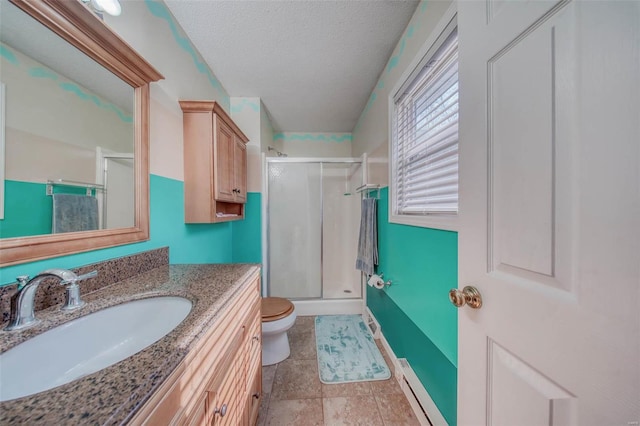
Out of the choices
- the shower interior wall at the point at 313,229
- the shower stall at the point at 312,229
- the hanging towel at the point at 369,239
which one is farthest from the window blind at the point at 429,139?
the shower interior wall at the point at 313,229

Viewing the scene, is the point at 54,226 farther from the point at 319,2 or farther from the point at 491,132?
the point at 319,2

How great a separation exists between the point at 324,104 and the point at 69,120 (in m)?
2.01

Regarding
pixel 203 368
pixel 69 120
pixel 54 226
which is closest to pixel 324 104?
pixel 69 120

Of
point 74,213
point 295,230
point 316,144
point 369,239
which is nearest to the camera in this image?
point 74,213

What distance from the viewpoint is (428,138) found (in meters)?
1.16

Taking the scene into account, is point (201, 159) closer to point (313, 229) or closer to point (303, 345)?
point (313, 229)

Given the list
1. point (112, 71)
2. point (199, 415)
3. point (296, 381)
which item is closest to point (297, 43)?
point (112, 71)

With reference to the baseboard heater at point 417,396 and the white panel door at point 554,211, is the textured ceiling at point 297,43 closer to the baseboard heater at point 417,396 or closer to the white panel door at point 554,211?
the white panel door at point 554,211

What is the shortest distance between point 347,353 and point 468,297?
146 cm

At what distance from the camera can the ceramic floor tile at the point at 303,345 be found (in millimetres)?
1718

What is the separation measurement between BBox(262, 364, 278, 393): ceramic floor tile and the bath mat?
1.10ft

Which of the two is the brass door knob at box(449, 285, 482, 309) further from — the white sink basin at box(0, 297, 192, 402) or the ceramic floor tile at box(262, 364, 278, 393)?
the ceramic floor tile at box(262, 364, 278, 393)

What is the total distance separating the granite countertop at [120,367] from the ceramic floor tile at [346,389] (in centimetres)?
104

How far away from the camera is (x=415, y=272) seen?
125cm
